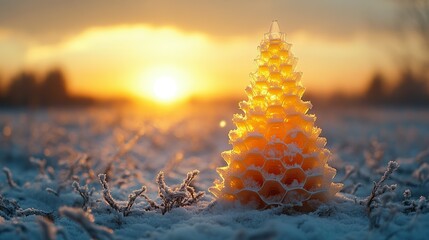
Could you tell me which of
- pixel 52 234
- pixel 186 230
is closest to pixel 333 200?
pixel 186 230

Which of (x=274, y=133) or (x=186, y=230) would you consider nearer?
→ (x=186, y=230)

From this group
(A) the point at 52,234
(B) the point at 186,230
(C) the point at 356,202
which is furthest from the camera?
(C) the point at 356,202

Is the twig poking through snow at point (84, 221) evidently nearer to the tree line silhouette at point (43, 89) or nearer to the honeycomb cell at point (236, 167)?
the honeycomb cell at point (236, 167)

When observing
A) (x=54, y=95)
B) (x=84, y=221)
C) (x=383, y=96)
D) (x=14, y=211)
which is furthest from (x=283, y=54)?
(x=383, y=96)

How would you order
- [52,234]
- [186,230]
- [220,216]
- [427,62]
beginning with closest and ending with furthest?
[52,234] → [186,230] → [220,216] → [427,62]

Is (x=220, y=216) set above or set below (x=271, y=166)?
below

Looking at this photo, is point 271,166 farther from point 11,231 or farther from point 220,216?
point 11,231

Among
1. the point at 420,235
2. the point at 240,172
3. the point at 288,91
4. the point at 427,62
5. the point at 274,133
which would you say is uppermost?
the point at 427,62

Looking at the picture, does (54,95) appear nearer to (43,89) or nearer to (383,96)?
(43,89)
